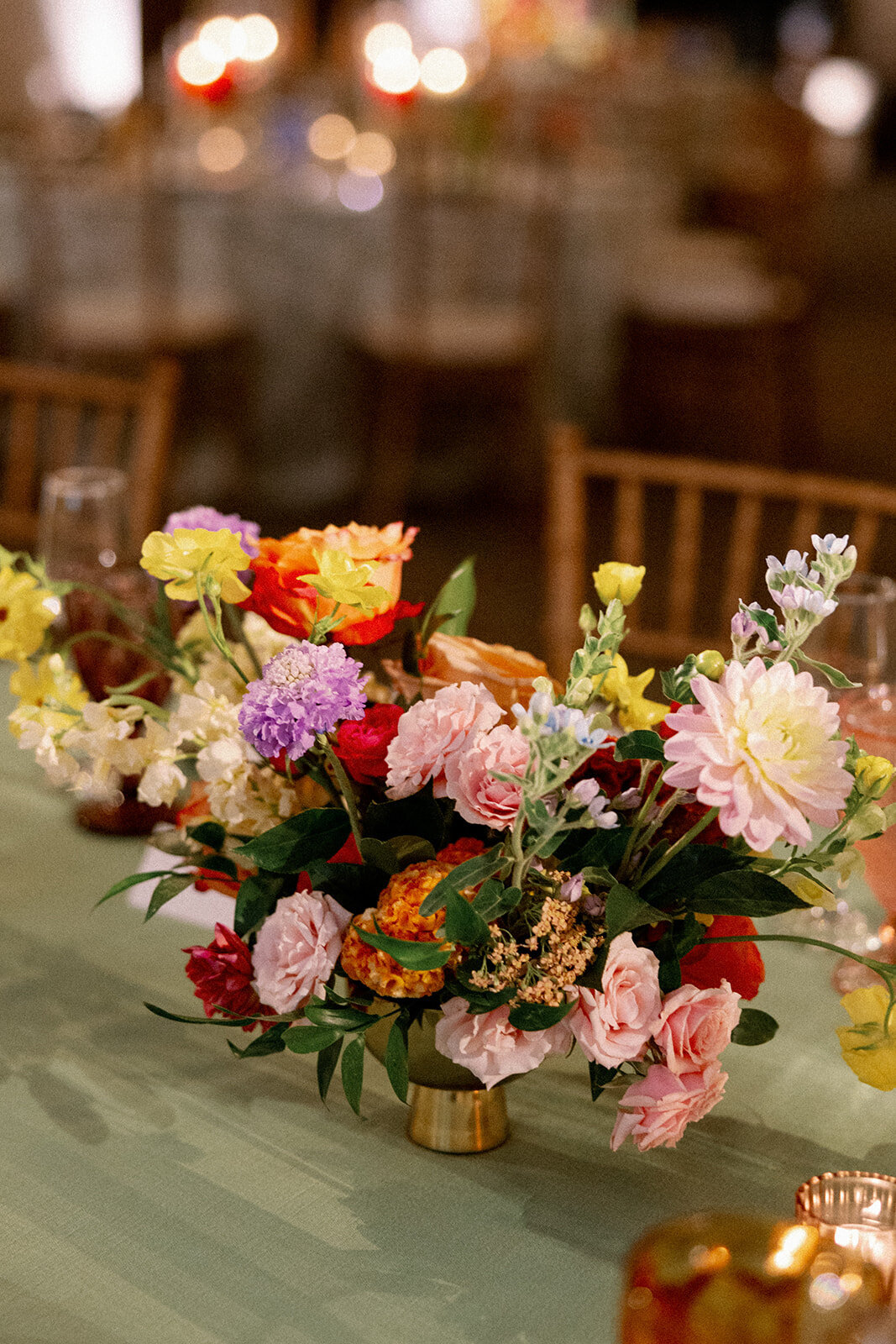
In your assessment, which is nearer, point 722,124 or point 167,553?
point 167,553

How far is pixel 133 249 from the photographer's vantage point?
3.67m

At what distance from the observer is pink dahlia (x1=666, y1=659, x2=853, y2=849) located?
528mm

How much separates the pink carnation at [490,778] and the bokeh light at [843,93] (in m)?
9.32

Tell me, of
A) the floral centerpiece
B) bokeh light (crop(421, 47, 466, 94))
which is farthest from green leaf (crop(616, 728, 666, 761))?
bokeh light (crop(421, 47, 466, 94))

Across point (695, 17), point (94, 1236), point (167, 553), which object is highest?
point (695, 17)

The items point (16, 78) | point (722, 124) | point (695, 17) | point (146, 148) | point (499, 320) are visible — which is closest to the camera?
point (146, 148)

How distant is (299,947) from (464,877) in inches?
4.2

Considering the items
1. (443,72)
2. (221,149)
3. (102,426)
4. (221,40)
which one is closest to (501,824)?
(102,426)

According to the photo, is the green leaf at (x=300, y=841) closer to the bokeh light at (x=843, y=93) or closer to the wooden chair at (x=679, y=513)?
the wooden chair at (x=679, y=513)

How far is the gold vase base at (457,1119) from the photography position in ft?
2.30

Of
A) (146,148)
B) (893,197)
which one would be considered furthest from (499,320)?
(893,197)

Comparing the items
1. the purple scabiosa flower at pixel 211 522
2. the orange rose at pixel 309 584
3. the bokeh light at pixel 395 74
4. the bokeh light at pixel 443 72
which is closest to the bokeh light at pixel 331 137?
the bokeh light at pixel 395 74

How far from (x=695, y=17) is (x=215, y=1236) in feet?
32.0

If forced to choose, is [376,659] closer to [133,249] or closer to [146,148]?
[146,148]
